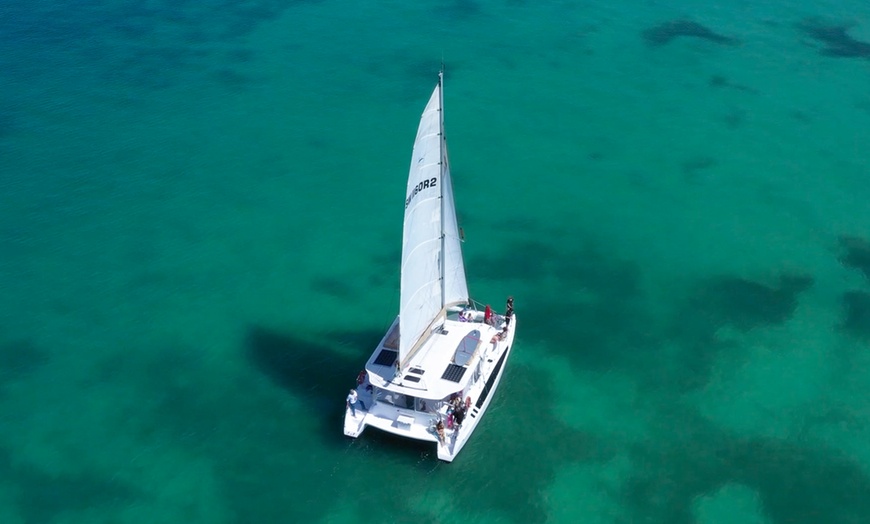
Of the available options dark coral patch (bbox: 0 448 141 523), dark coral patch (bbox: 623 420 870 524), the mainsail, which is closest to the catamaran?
the mainsail

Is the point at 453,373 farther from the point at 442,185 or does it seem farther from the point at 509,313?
the point at 442,185

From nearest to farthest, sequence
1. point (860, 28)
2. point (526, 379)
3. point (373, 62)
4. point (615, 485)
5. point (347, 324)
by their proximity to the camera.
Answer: point (615, 485) → point (526, 379) → point (347, 324) → point (373, 62) → point (860, 28)

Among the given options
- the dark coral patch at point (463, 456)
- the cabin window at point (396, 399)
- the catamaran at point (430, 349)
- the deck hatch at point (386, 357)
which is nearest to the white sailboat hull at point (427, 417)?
the catamaran at point (430, 349)

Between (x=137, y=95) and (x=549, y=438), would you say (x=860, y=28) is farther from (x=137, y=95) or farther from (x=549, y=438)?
(x=137, y=95)

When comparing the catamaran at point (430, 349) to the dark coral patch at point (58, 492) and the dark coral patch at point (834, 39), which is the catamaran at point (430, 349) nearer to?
the dark coral patch at point (58, 492)

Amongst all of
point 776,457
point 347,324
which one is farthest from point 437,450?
point 776,457

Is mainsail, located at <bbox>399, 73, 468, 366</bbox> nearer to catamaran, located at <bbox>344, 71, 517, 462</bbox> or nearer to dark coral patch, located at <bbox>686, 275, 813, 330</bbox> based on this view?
catamaran, located at <bbox>344, 71, 517, 462</bbox>
